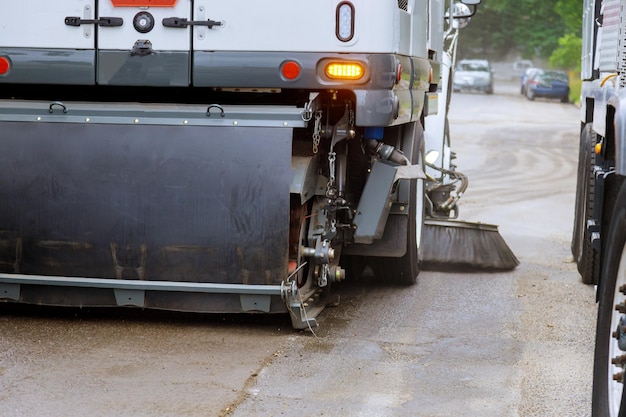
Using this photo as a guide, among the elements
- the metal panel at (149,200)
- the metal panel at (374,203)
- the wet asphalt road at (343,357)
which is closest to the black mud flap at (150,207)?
the metal panel at (149,200)

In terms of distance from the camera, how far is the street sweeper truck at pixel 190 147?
6.29 meters

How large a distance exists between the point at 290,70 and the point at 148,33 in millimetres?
813

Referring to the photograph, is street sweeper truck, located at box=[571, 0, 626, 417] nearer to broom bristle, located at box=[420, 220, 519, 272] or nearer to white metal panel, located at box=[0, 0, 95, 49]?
broom bristle, located at box=[420, 220, 519, 272]

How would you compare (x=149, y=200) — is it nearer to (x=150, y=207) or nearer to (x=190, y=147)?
(x=150, y=207)

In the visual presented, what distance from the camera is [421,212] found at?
899 centimetres

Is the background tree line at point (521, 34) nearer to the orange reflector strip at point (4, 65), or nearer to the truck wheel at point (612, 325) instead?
the orange reflector strip at point (4, 65)

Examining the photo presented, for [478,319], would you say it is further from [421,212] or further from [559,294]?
[421,212]

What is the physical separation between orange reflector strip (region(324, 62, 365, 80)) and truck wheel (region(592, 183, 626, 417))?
2509 mm

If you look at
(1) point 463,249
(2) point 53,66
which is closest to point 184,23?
(2) point 53,66

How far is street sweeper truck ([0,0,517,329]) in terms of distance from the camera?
6.29 meters

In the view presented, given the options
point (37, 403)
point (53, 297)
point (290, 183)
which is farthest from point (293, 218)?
point (37, 403)

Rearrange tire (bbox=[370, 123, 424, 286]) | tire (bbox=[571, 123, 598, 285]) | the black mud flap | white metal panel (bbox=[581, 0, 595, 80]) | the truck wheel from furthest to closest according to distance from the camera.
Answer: white metal panel (bbox=[581, 0, 595, 80]), tire (bbox=[571, 123, 598, 285]), tire (bbox=[370, 123, 424, 286]), the black mud flap, the truck wheel

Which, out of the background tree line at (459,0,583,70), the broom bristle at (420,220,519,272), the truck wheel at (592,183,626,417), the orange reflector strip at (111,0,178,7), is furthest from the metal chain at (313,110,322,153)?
the background tree line at (459,0,583,70)

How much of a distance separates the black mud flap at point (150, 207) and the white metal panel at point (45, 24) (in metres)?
0.52
